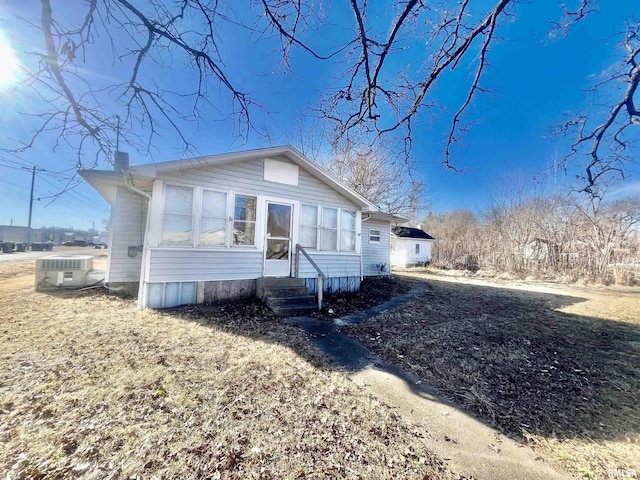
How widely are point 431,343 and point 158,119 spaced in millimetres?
5576

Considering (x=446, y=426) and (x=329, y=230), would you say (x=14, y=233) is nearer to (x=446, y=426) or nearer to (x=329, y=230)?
(x=329, y=230)

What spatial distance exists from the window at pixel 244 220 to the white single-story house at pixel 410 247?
57.5 feet

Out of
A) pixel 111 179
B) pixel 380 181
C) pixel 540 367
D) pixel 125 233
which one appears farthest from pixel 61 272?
pixel 380 181

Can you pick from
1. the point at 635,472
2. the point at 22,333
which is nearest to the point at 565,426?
the point at 635,472

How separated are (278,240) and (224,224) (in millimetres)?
1623

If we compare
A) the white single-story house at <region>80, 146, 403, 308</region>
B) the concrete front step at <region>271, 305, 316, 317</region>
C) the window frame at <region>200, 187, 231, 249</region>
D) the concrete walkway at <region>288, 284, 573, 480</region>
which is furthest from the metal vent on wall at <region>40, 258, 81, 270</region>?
the concrete walkway at <region>288, 284, 573, 480</region>

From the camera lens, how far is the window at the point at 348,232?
895cm

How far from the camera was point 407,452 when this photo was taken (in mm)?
2178

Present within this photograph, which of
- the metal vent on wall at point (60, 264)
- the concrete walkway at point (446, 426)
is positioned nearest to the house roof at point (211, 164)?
the metal vent on wall at point (60, 264)

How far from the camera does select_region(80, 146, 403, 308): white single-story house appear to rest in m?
6.13

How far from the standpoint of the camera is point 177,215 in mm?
6309

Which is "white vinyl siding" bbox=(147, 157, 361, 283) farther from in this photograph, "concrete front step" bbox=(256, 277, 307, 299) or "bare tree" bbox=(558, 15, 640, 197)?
"bare tree" bbox=(558, 15, 640, 197)

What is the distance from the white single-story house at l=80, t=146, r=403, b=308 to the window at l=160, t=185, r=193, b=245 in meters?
0.02

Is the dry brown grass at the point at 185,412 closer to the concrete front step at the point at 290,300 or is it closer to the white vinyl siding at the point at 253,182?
the concrete front step at the point at 290,300
